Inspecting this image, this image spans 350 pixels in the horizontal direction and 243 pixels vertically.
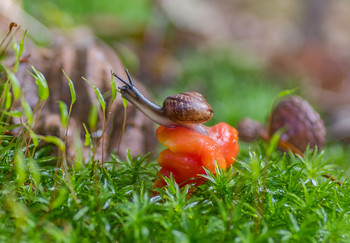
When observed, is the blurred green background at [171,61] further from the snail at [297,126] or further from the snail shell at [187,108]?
the snail shell at [187,108]

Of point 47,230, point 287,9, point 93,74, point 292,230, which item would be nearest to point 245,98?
point 93,74

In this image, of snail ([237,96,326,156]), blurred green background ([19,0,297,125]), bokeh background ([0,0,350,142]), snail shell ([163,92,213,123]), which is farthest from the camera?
blurred green background ([19,0,297,125])

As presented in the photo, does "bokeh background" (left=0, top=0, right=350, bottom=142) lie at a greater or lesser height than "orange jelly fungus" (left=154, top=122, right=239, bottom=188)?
greater

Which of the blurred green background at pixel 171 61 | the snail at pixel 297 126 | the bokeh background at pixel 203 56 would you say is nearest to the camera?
the snail at pixel 297 126

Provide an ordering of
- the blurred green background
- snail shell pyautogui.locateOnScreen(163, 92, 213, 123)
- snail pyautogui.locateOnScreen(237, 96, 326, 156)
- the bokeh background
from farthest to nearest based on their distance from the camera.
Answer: the blurred green background < the bokeh background < snail pyautogui.locateOnScreen(237, 96, 326, 156) < snail shell pyautogui.locateOnScreen(163, 92, 213, 123)

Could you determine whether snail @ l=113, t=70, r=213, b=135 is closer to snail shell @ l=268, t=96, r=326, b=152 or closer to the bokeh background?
snail shell @ l=268, t=96, r=326, b=152

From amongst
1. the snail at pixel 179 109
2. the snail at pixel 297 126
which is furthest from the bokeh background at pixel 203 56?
the snail at pixel 179 109

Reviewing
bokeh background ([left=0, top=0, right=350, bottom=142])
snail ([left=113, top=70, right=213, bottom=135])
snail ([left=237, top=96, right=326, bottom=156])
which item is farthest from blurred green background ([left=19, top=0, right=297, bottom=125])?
snail ([left=113, top=70, right=213, bottom=135])
